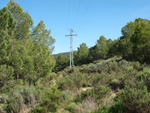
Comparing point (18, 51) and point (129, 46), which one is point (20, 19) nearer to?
point (18, 51)

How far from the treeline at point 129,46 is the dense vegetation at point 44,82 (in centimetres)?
14

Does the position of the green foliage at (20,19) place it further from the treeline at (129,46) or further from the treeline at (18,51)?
the treeline at (129,46)

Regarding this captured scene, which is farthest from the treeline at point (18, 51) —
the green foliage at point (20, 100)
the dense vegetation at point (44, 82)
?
the green foliage at point (20, 100)

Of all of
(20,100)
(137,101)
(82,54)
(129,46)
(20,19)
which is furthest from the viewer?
(82,54)

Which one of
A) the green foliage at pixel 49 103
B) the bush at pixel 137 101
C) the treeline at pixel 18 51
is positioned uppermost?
the treeline at pixel 18 51

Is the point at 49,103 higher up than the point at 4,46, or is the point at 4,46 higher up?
the point at 4,46

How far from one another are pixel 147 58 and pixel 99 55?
76.0 ft

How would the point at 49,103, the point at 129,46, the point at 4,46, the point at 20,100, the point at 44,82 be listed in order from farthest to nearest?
the point at 129,46, the point at 44,82, the point at 4,46, the point at 20,100, the point at 49,103

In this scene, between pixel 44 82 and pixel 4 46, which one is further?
pixel 44 82

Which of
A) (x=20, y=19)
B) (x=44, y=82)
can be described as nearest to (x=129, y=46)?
(x=44, y=82)

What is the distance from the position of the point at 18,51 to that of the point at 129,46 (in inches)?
786

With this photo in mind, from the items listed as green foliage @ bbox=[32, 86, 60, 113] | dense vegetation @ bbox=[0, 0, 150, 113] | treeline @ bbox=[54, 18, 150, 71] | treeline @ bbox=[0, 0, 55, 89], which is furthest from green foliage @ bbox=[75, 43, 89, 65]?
green foliage @ bbox=[32, 86, 60, 113]

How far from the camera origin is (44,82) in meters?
12.5

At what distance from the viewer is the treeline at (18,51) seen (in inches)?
317
